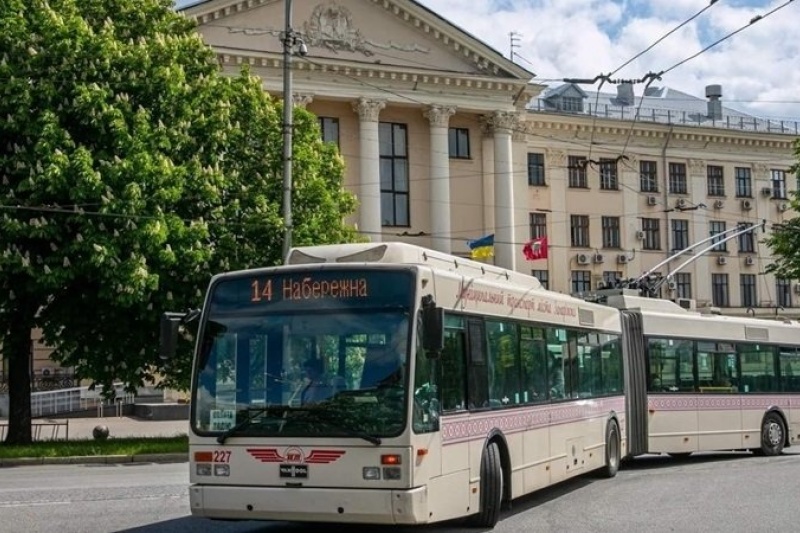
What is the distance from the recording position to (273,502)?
10.7 metres

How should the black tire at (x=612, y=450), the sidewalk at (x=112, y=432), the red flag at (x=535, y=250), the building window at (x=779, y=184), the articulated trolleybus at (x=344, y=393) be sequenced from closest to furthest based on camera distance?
the articulated trolleybus at (x=344, y=393), the black tire at (x=612, y=450), the sidewalk at (x=112, y=432), the red flag at (x=535, y=250), the building window at (x=779, y=184)

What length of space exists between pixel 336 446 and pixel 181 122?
17.7 m

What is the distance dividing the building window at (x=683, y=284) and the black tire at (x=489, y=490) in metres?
53.0

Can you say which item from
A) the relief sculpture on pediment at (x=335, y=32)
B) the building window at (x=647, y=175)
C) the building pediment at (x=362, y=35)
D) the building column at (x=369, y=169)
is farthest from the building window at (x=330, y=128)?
the building window at (x=647, y=175)

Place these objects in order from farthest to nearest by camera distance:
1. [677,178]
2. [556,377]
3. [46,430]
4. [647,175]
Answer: [677,178]
[647,175]
[46,430]
[556,377]

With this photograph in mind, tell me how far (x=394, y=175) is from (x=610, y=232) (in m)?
13.2

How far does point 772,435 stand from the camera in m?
23.4

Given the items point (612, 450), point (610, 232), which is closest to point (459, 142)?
point (610, 232)

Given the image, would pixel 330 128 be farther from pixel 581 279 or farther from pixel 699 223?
pixel 699 223

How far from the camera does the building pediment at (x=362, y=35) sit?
164 ft

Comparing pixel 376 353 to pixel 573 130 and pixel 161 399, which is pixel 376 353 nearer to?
pixel 161 399

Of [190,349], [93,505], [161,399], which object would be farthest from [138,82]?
[161,399]

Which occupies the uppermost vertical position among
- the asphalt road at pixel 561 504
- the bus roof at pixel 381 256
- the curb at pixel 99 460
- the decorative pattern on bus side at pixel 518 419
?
the bus roof at pixel 381 256

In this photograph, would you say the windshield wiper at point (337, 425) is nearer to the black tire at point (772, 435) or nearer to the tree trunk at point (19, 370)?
the black tire at point (772, 435)
